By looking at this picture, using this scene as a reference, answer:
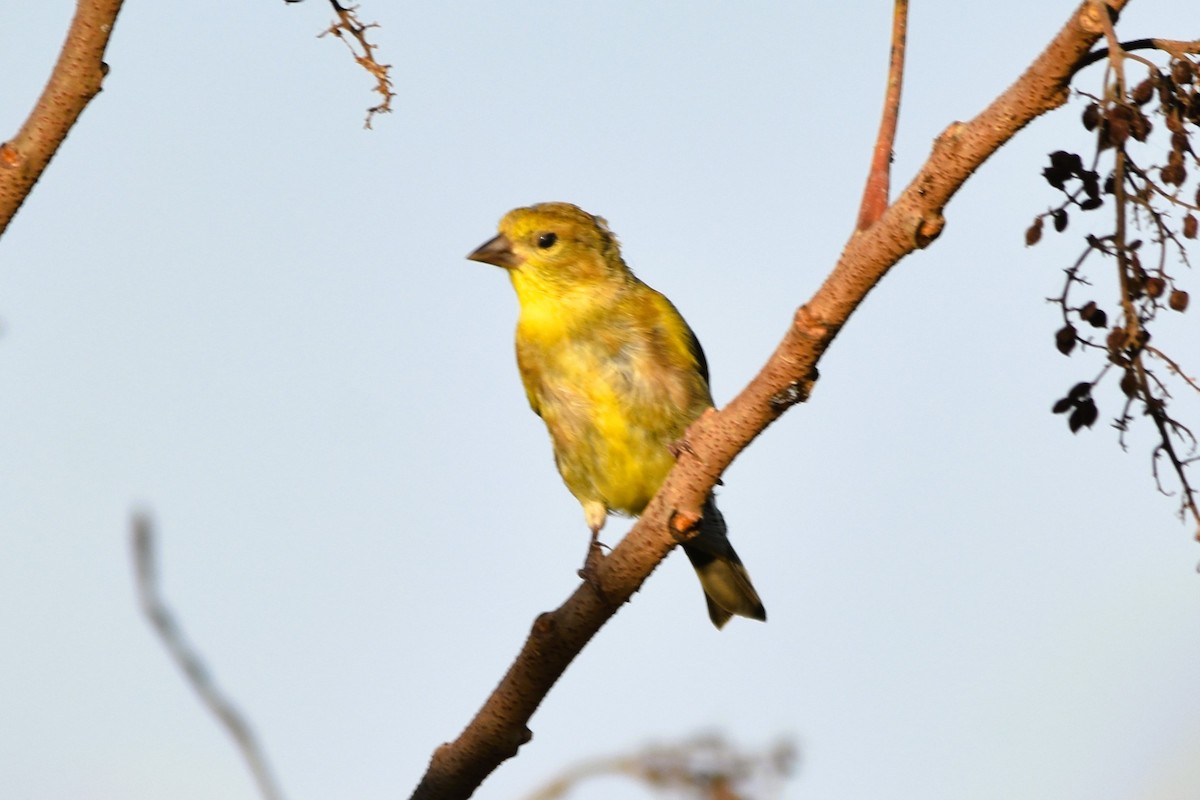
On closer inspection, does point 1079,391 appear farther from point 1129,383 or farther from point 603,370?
point 603,370

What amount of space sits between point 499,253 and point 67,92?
12.3ft

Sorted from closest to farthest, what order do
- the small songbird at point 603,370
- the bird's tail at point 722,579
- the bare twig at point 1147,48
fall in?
1. the bare twig at point 1147,48
2. the small songbird at point 603,370
3. the bird's tail at point 722,579

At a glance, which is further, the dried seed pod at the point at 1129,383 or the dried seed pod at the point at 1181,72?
the dried seed pod at the point at 1129,383

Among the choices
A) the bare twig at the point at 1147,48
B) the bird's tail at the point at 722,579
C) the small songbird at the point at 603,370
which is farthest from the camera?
the bird's tail at the point at 722,579

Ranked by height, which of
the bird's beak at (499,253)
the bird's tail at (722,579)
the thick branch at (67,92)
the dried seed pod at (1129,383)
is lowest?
the thick branch at (67,92)

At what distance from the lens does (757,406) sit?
9.37 ft

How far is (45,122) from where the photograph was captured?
7.97ft

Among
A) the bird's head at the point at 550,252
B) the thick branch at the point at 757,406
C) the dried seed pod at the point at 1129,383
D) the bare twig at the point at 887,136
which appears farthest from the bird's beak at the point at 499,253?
the dried seed pod at the point at 1129,383

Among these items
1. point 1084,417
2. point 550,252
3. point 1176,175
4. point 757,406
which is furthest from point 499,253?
point 1176,175

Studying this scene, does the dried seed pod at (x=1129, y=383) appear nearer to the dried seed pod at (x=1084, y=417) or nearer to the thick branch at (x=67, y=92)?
the dried seed pod at (x=1084, y=417)

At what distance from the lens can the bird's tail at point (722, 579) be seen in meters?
6.04

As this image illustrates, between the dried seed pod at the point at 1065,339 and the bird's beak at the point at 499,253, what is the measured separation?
11.8 ft

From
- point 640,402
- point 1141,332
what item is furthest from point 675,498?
point 640,402

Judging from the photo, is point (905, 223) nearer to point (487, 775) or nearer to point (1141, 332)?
point (1141, 332)
